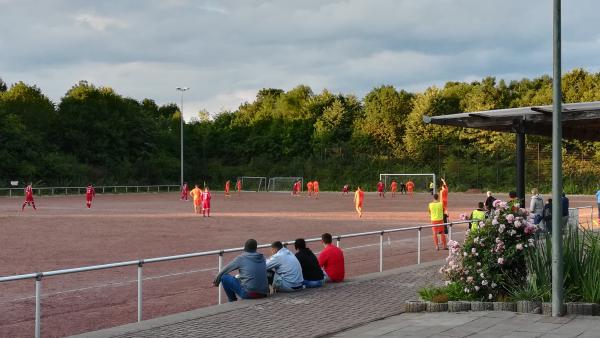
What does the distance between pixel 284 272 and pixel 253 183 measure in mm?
74284

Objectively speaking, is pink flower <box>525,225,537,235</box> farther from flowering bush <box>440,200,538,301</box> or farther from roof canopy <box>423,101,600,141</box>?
roof canopy <box>423,101,600,141</box>

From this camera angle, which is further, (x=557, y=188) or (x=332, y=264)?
(x=332, y=264)

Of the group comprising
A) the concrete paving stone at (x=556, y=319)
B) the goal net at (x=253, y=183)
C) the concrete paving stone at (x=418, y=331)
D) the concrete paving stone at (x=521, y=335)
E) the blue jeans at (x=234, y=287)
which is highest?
the goal net at (x=253, y=183)

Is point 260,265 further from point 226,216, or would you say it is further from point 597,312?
point 226,216

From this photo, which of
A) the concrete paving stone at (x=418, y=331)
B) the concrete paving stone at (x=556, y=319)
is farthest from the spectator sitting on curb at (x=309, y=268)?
the concrete paving stone at (x=556, y=319)

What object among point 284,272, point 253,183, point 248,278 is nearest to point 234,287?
point 248,278

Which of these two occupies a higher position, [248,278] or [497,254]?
[497,254]

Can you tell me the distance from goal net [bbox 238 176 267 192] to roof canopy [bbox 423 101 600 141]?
2734 inches

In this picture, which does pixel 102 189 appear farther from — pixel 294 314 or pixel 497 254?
pixel 497 254

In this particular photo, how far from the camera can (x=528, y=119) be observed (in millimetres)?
13242

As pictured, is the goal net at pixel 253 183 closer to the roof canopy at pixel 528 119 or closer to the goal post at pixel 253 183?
the goal post at pixel 253 183

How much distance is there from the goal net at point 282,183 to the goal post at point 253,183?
834 mm

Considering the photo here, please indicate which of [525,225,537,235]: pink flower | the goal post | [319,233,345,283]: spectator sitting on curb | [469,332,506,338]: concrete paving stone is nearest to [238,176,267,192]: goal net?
the goal post

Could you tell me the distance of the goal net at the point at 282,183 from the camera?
274 feet
